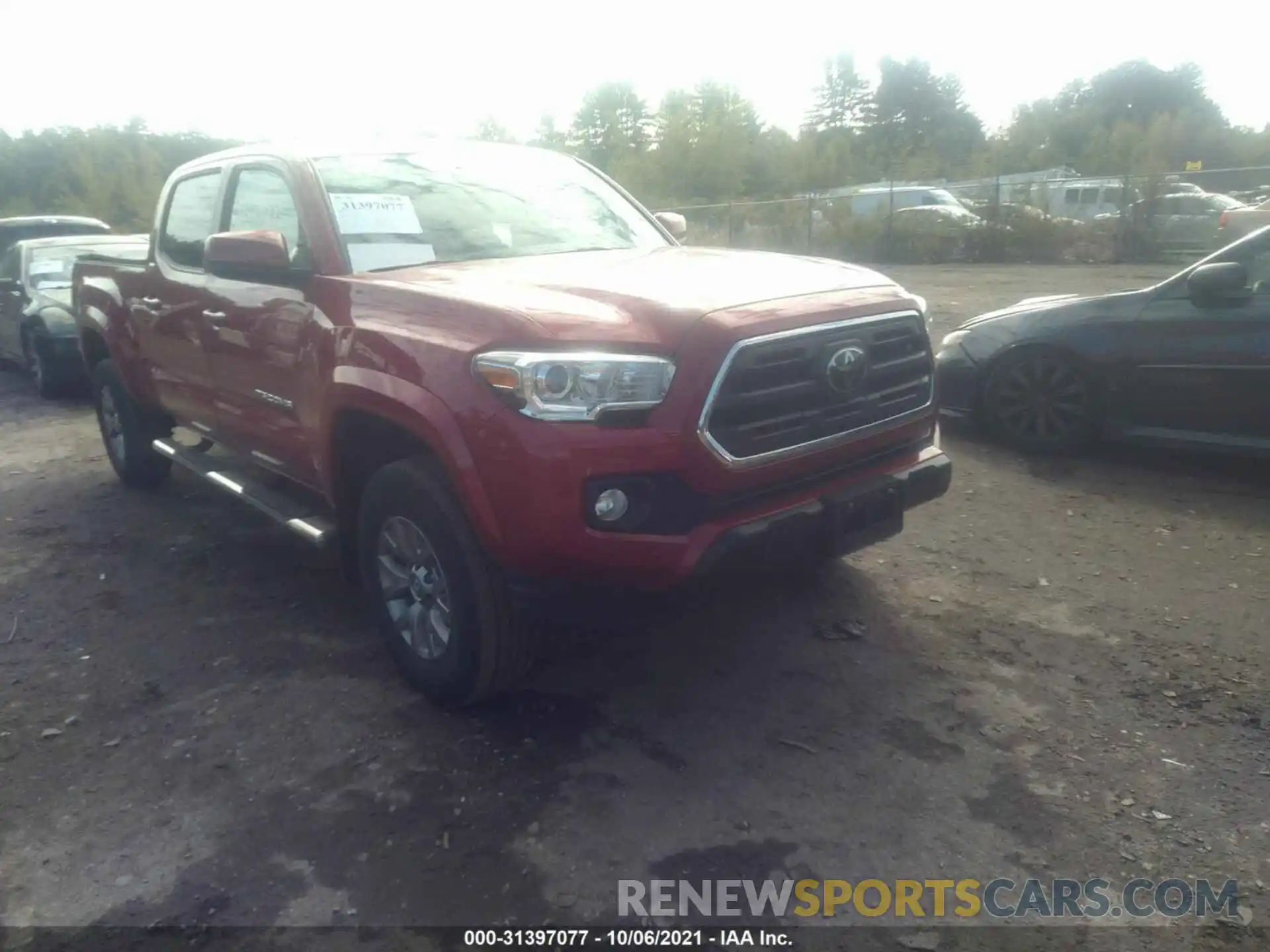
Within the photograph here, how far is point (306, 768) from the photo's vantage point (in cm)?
329

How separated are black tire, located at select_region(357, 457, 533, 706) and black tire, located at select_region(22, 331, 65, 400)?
787cm

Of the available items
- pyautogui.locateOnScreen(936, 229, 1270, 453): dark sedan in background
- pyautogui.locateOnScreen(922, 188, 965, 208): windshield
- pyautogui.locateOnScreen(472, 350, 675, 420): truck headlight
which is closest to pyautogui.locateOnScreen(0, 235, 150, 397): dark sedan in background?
pyautogui.locateOnScreen(936, 229, 1270, 453): dark sedan in background

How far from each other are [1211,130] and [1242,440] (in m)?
47.1

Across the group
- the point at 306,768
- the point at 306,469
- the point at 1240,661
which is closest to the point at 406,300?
the point at 306,469

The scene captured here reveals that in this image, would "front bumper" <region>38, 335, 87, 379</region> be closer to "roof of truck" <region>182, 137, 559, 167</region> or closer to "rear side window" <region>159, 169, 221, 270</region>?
"rear side window" <region>159, 169, 221, 270</region>

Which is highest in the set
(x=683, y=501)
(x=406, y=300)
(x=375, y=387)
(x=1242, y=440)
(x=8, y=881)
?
(x=406, y=300)

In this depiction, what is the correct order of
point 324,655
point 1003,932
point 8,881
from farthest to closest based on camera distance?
point 324,655 < point 8,881 < point 1003,932

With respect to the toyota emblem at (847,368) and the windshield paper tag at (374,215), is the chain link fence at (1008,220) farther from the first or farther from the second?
the windshield paper tag at (374,215)

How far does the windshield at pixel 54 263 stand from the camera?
1038 cm

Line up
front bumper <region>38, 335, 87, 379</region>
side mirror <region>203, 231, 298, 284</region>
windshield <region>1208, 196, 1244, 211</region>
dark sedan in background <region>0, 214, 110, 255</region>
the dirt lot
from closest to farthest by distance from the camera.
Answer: the dirt lot → side mirror <region>203, 231, 298, 284</region> → front bumper <region>38, 335, 87, 379</region> → dark sedan in background <region>0, 214, 110, 255</region> → windshield <region>1208, 196, 1244, 211</region>

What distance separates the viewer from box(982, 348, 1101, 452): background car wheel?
6113 millimetres

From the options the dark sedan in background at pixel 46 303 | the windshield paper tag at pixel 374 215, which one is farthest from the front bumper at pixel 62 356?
the windshield paper tag at pixel 374 215

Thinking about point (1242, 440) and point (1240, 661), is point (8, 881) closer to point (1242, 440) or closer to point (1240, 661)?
point (1240, 661)

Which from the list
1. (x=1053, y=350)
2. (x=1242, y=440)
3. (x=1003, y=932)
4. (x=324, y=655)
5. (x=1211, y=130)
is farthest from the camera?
(x=1211, y=130)
